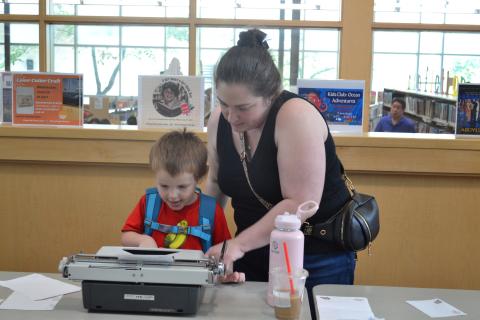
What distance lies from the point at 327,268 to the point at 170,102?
1.09 metres

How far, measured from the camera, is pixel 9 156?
2607 millimetres

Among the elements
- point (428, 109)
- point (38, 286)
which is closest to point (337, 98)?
point (38, 286)

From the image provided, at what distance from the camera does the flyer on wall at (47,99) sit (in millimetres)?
2596

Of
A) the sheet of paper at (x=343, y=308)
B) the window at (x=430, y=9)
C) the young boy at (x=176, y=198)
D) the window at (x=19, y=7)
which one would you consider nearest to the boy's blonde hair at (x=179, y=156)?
the young boy at (x=176, y=198)

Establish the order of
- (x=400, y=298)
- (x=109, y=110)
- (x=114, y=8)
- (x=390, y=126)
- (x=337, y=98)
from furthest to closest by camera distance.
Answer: (x=390, y=126) → (x=109, y=110) → (x=114, y=8) → (x=337, y=98) → (x=400, y=298)

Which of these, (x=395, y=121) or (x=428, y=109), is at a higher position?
(x=428, y=109)

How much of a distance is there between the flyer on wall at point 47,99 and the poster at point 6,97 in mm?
22

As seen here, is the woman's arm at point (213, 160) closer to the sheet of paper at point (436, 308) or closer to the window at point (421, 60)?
the sheet of paper at point (436, 308)

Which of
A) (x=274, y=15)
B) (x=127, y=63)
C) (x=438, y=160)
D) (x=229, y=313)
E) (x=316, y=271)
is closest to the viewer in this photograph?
(x=229, y=313)

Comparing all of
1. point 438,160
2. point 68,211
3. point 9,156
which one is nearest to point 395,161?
point 438,160

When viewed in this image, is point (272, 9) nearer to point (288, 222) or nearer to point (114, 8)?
point (114, 8)

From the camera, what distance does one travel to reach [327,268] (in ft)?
6.10

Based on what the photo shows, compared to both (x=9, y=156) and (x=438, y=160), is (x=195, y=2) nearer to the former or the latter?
(x=9, y=156)

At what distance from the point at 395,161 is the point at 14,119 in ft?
5.42
